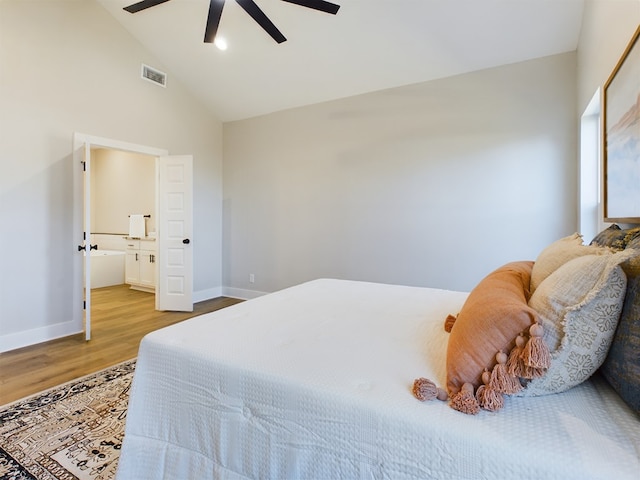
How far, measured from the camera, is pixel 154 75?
171 inches

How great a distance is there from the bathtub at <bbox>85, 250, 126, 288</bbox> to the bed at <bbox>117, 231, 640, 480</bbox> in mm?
5288

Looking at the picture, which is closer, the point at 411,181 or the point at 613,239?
the point at 613,239

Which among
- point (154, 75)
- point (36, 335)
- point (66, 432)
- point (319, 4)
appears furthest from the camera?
point (154, 75)

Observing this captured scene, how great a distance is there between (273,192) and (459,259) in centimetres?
269

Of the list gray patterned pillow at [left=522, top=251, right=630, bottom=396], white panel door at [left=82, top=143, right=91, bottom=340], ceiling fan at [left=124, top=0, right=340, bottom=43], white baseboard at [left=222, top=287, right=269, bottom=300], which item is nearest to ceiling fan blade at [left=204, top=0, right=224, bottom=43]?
ceiling fan at [left=124, top=0, right=340, bottom=43]

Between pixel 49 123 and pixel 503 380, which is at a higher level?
pixel 49 123

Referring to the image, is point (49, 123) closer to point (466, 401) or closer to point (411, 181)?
point (411, 181)

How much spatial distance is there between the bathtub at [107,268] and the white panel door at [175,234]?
2119 mm

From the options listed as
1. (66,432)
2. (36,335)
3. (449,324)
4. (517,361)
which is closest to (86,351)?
(36,335)

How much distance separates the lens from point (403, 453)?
2.84 feet

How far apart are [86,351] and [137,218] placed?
11.9 ft

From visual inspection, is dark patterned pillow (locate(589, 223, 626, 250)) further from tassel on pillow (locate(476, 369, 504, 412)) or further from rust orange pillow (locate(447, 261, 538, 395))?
tassel on pillow (locate(476, 369, 504, 412))

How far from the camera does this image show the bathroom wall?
6203 mm

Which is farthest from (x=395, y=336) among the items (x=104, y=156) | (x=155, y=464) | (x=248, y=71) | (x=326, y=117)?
(x=104, y=156)
